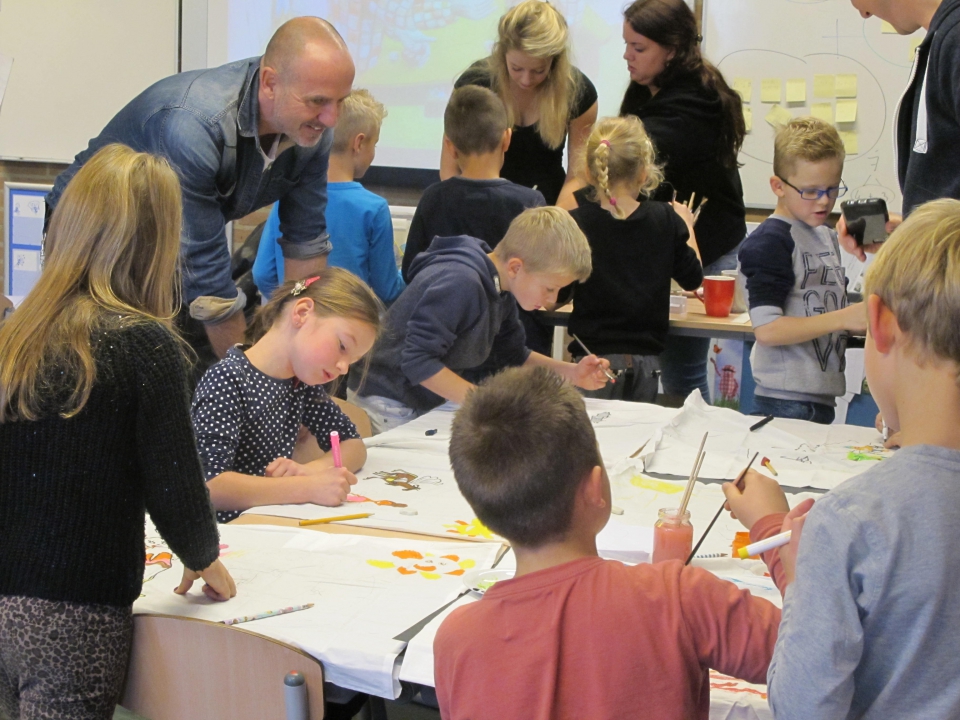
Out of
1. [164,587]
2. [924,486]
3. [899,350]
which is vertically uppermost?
[899,350]

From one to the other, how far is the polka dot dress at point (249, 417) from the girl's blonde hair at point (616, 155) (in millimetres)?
1332

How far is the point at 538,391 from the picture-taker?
44.1 inches

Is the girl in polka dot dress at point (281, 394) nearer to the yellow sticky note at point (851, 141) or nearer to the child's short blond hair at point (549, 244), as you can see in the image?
the child's short blond hair at point (549, 244)

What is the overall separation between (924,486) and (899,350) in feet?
0.44

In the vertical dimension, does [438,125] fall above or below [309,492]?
above

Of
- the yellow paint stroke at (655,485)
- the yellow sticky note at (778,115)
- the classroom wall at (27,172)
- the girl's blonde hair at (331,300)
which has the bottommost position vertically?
the yellow paint stroke at (655,485)

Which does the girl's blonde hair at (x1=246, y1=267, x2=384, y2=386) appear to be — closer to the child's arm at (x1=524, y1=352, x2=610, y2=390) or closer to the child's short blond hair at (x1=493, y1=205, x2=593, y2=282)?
the child's short blond hair at (x1=493, y1=205, x2=593, y2=282)

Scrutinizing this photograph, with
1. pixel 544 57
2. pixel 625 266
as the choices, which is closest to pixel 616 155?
pixel 625 266

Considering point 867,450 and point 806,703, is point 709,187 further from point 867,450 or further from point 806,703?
point 806,703

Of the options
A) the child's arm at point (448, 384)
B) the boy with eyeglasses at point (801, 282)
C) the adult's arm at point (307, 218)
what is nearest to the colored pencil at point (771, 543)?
the child's arm at point (448, 384)

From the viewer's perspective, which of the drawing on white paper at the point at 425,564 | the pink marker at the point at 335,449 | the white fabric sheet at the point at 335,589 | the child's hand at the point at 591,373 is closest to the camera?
the white fabric sheet at the point at 335,589

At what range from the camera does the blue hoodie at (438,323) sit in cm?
249

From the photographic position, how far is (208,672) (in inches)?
49.5

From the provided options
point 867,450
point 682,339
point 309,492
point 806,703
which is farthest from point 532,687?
point 682,339
